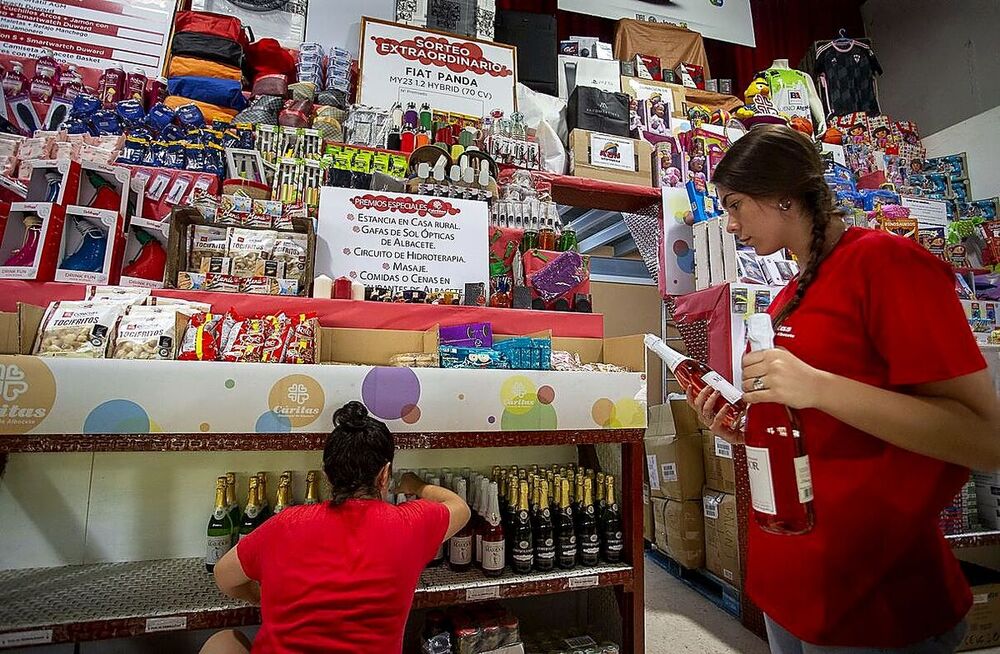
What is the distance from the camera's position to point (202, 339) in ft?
5.18

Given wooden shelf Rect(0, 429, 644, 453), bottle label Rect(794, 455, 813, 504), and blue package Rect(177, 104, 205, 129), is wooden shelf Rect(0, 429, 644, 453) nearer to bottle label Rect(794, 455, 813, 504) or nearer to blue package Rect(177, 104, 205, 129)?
bottle label Rect(794, 455, 813, 504)

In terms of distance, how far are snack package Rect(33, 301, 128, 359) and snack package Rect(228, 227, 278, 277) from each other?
41 cm

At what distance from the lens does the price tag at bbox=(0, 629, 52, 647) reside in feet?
4.36

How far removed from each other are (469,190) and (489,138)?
0.90m

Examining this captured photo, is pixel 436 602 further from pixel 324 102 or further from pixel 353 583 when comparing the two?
pixel 324 102

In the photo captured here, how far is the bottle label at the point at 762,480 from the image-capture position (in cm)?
85

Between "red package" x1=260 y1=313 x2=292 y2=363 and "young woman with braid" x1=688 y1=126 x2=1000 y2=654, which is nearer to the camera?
"young woman with braid" x1=688 y1=126 x2=1000 y2=654

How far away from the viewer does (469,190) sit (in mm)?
2406

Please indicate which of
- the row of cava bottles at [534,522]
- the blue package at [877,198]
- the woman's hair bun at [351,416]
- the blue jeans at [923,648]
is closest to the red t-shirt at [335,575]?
the woman's hair bun at [351,416]

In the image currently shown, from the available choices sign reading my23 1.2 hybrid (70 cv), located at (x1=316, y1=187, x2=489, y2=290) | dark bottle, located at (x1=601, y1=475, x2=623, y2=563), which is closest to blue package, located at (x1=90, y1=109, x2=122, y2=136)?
sign reading my23 1.2 hybrid (70 cv), located at (x1=316, y1=187, x2=489, y2=290)

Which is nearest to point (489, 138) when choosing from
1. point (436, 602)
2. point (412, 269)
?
point (412, 269)

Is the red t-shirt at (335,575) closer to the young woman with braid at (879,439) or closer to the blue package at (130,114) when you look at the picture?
the young woman with braid at (879,439)

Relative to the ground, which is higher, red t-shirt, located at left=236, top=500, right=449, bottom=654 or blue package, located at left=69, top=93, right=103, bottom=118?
blue package, located at left=69, top=93, right=103, bottom=118

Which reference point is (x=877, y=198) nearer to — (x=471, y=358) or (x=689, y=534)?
(x=689, y=534)
